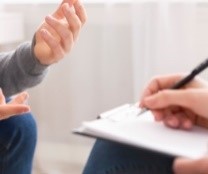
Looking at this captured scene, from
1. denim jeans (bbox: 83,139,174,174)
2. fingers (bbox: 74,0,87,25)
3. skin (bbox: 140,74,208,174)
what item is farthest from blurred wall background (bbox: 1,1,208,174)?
denim jeans (bbox: 83,139,174,174)

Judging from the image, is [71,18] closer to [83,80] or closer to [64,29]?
[64,29]

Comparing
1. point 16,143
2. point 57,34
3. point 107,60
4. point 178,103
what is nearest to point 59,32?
point 57,34

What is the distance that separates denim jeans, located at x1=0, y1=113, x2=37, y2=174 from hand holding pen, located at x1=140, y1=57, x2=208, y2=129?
345mm

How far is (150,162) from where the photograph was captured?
0.51m

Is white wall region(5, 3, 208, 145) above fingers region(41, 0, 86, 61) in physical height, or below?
below

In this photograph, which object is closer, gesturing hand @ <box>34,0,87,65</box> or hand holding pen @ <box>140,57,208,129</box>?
hand holding pen @ <box>140,57,208,129</box>

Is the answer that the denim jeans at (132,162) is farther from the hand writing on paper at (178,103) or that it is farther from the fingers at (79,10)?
the fingers at (79,10)

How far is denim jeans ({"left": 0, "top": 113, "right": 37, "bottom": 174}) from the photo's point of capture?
84cm

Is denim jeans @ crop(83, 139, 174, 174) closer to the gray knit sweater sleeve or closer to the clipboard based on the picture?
the clipboard

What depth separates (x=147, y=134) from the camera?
1.68 feet

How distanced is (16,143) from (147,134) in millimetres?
424

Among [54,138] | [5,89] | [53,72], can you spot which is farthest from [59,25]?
[54,138]

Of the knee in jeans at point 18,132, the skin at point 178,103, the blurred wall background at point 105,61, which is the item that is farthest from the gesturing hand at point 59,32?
the blurred wall background at point 105,61

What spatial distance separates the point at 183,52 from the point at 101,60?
12.2 inches
